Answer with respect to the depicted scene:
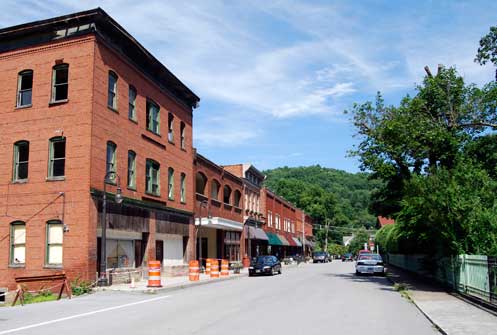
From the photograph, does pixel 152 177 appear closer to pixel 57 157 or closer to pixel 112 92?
pixel 112 92

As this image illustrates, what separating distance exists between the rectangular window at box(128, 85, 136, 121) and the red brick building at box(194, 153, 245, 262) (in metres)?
9.77

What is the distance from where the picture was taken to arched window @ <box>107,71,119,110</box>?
1003 inches

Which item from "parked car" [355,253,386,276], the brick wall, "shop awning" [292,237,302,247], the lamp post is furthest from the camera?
"shop awning" [292,237,302,247]

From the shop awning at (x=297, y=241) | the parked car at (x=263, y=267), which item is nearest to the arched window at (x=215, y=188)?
the parked car at (x=263, y=267)

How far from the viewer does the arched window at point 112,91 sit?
2548 centimetres

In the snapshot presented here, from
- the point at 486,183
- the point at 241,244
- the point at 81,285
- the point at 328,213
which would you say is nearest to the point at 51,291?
the point at 81,285

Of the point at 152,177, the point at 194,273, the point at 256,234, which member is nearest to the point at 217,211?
the point at 256,234

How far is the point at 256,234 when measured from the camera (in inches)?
2100

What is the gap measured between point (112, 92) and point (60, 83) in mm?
2480

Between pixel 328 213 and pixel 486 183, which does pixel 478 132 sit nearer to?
pixel 486 183

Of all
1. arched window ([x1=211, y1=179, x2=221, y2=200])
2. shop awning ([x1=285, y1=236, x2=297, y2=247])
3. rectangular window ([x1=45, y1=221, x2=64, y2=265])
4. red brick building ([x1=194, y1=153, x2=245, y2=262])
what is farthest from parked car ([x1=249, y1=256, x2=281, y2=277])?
shop awning ([x1=285, y1=236, x2=297, y2=247])

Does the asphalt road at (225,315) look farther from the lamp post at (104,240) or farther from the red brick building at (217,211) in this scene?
the red brick building at (217,211)

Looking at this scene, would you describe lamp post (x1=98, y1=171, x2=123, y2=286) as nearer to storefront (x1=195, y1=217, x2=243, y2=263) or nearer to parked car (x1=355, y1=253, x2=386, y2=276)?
storefront (x1=195, y1=217, x2=243, y2=263)

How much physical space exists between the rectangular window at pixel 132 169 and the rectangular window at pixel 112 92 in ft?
9.12
